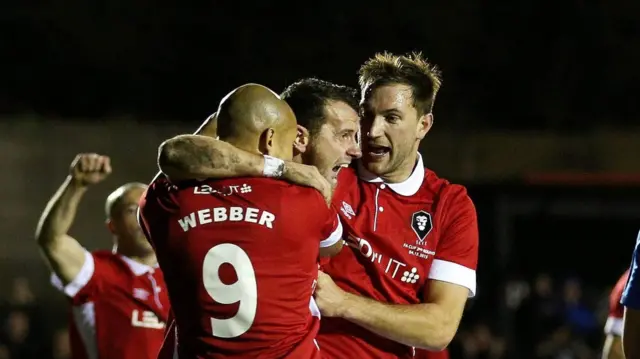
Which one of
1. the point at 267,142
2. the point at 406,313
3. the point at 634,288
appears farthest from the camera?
the point at 406,313

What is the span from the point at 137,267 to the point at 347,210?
1.68 meters

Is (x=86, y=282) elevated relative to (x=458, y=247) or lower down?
lower down

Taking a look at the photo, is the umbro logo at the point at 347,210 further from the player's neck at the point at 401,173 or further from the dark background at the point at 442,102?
the dark background at the point at 442,102

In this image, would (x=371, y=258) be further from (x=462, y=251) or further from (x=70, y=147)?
(x=70, y=147)

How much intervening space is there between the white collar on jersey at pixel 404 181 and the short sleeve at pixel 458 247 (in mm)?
151

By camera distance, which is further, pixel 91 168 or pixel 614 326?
pixel 614 326

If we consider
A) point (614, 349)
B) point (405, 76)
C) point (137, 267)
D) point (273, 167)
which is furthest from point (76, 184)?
point (614, 349)

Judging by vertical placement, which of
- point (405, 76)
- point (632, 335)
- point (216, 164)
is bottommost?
point (632, 335)

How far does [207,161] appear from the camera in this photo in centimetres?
344

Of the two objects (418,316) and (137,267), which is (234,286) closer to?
(418,316)

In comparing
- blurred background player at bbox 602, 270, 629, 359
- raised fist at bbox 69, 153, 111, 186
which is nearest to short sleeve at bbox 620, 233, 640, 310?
blurred background player at bbox 602, 270, 629, 359

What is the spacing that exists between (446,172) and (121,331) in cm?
844

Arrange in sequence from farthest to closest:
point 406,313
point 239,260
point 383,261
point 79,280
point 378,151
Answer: point 79,280
point 378,151
point 383,261
point 406,313
point 239,260

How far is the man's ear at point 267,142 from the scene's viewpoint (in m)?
3.49
